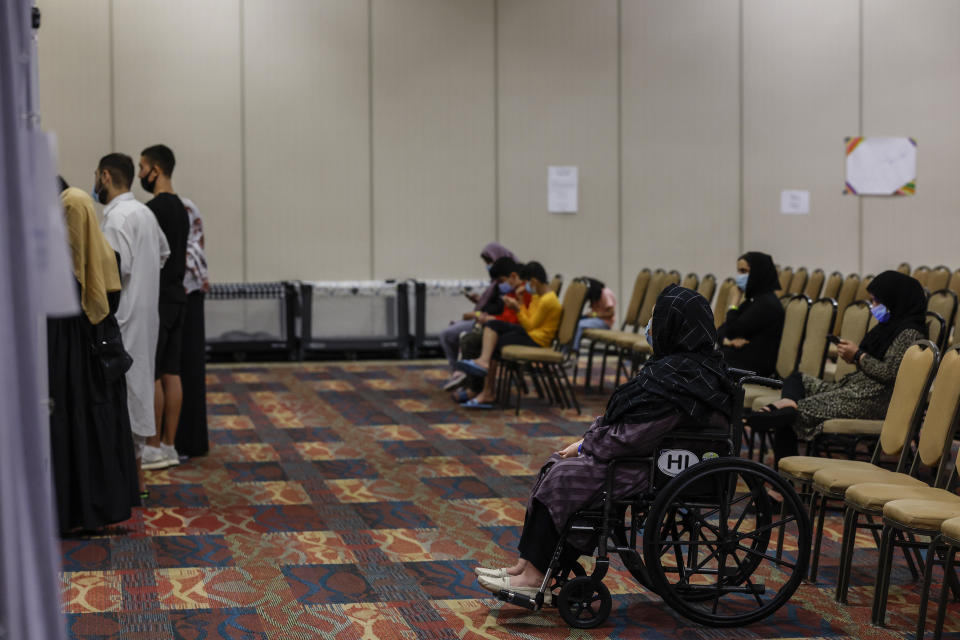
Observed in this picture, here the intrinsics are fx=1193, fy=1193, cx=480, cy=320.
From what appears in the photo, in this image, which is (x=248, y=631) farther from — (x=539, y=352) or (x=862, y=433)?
(x=539, y=352)

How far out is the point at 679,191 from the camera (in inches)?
499

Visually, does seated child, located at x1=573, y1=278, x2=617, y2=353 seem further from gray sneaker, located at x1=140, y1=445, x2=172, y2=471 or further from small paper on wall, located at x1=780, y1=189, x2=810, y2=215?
gray sneaker, located at x1=140, y1=445, x2=172, y2=471

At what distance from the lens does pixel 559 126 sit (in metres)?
12.4

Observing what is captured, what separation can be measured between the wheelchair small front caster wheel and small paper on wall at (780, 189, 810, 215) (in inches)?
387

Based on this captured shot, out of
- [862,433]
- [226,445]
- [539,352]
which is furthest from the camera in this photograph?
[539,352]

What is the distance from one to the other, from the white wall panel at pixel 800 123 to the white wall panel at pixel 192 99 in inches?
212

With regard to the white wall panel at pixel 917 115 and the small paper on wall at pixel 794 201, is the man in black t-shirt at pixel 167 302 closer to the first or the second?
the small paper on wall at pixel 794 201

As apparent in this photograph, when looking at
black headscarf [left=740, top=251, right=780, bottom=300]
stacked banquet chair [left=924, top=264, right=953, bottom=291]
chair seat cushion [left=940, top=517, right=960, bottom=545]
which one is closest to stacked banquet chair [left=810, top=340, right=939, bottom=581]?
chair seat cushion [left=940, top=517, right=960, bottom=545]

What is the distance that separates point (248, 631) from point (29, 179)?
6.67ft

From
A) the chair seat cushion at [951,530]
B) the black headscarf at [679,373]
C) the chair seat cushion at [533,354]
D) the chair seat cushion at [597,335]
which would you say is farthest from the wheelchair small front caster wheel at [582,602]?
the chair seat cushion at [597,335]

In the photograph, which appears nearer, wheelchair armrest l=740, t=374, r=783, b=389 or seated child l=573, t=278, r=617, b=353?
wheelchair armrest l=740, t=374, r=783, b=389

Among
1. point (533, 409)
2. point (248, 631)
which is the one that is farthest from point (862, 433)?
point (533, 409)

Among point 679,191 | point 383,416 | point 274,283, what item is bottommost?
point 383,416

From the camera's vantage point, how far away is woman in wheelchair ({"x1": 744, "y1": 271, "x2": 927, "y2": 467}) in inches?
198
